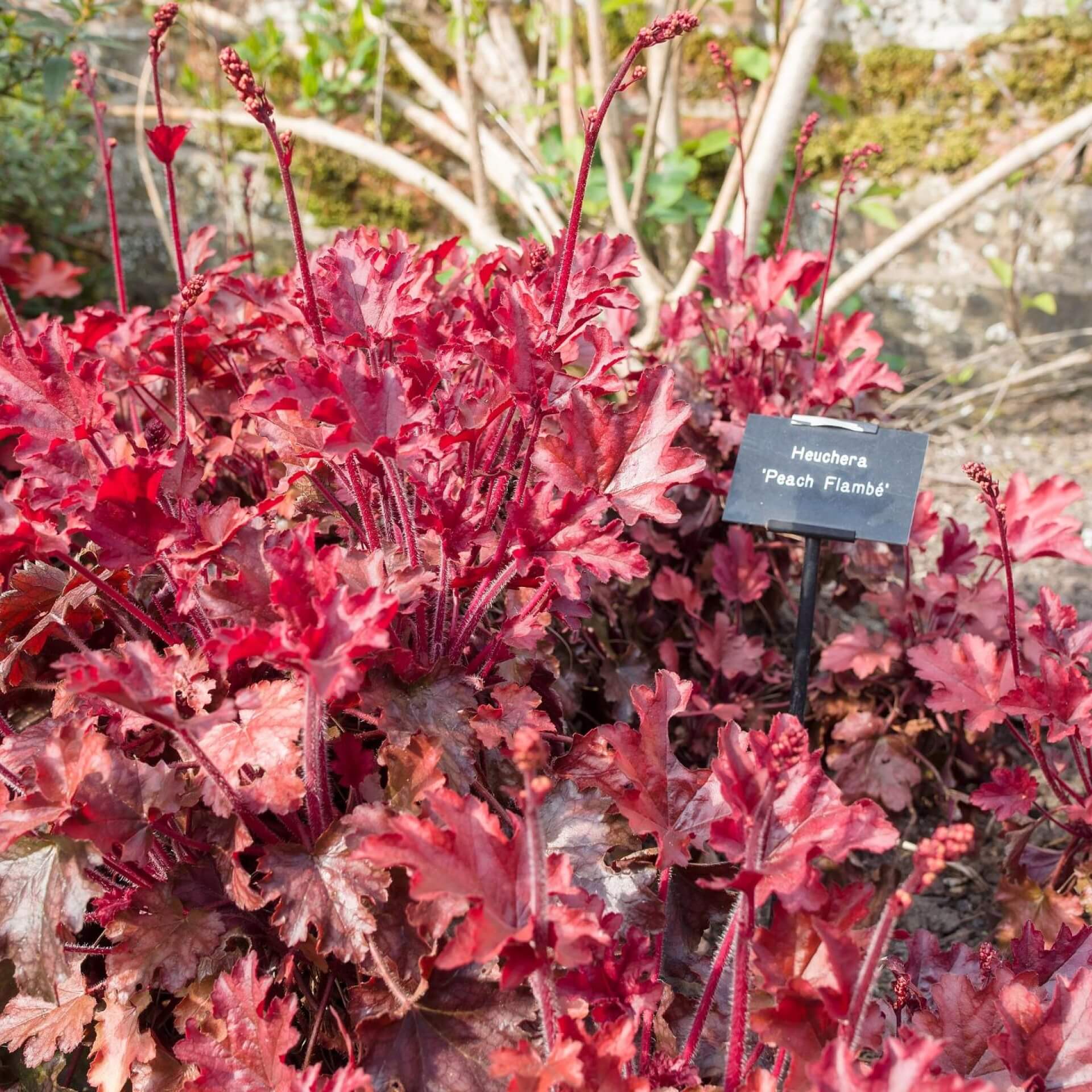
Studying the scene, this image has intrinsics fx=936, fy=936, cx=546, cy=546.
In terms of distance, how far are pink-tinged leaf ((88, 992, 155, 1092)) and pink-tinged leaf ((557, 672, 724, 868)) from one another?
1.91 ft

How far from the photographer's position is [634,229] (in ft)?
9.75

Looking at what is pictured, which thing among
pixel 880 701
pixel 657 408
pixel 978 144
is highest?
pixel 978 144

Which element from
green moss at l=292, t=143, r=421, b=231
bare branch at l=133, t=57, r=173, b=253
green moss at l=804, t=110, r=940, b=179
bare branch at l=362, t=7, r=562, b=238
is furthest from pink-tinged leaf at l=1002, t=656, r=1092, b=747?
bare branch at l=133, t=57, r=173, b=253

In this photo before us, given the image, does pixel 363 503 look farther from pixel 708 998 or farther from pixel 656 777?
pixel 708 998

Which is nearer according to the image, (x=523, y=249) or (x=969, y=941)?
(x=523, y=249)

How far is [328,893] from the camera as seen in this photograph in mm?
1003

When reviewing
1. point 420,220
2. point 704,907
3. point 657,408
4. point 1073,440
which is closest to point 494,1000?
point 704,907

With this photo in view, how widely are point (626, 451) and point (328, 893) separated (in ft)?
2.03

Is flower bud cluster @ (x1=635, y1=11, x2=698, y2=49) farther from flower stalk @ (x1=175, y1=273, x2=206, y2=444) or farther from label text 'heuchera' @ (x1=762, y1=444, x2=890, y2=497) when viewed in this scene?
label text 'heuchera' @ (x1=762, y1=444, x2=890, y2=497)

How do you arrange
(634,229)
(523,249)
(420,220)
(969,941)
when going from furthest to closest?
(420,220) < (634,229) < (969,941) < (523,249)

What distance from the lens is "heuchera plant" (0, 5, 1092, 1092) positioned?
2.89 ft

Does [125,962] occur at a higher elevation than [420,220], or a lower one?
lower

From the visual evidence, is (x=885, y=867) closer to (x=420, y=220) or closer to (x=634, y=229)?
(x=634, y=229)

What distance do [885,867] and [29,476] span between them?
63.0 inches
